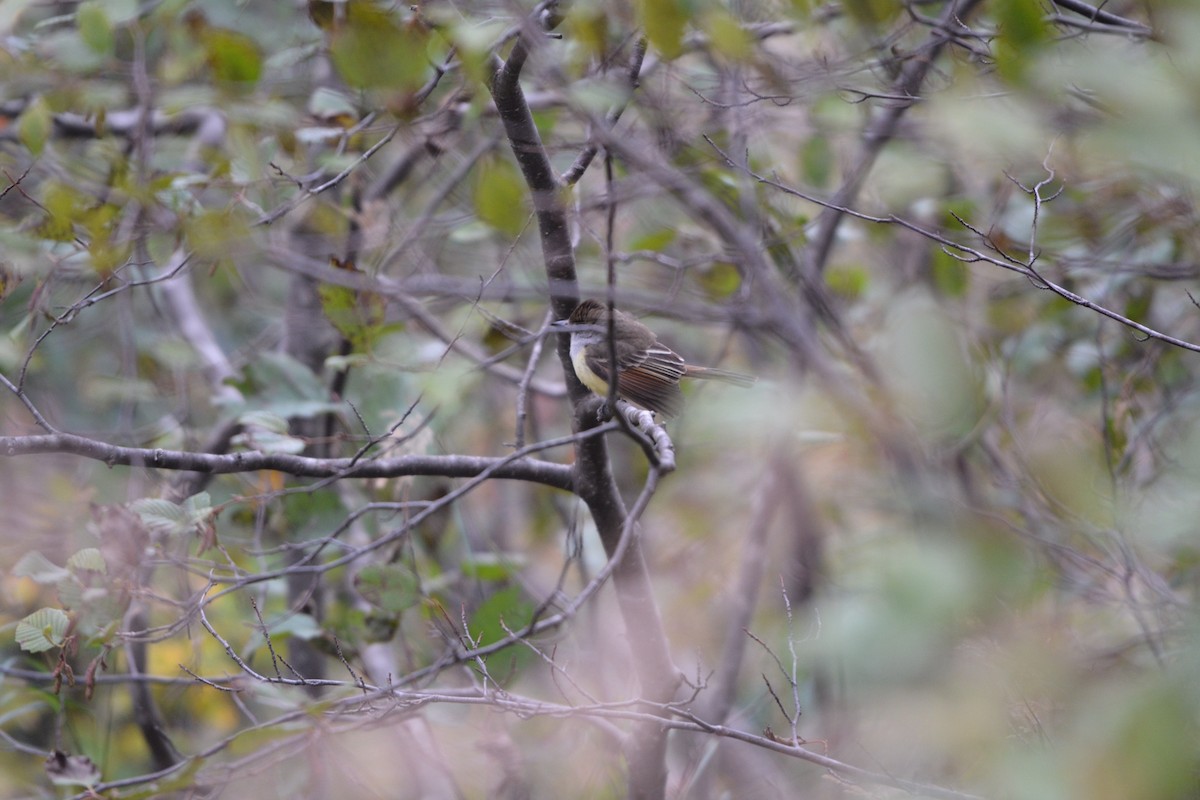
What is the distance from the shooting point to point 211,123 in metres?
4.88

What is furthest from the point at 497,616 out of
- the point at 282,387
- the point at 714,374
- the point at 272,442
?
the point at 714,374

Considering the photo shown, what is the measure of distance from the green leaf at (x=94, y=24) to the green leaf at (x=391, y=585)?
197 cm

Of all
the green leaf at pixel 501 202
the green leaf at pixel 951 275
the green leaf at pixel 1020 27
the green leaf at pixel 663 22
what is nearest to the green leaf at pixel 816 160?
the green leaf at pixel 951 275

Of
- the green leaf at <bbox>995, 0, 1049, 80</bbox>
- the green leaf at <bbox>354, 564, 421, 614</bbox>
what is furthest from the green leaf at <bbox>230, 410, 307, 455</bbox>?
the green leaf at <bbox>995, 0, 1049, 80</bbox>

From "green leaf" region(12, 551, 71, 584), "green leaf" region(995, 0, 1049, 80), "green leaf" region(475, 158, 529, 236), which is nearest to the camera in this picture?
"green leaf" region(995, 0, 1049, 80)

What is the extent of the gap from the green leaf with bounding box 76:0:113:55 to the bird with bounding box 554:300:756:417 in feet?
6.12

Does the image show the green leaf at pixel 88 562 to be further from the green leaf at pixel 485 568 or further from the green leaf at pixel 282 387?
the green leaf at pixel 485 568

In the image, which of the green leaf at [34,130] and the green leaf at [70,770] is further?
the green leaf at [34,130]

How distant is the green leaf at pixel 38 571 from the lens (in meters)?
2.83

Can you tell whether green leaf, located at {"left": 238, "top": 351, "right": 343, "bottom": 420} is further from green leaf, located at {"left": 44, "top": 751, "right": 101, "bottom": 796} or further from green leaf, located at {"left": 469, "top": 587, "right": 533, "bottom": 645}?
green leaf, located at {"left": 44, "top": 751, "right": 101, "bottom": 796}

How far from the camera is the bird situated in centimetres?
375

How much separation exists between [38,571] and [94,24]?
1.77 meters

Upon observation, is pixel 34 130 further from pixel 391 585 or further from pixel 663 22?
pixel 663 22

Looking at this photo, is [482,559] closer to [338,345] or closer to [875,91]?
[338,345]
